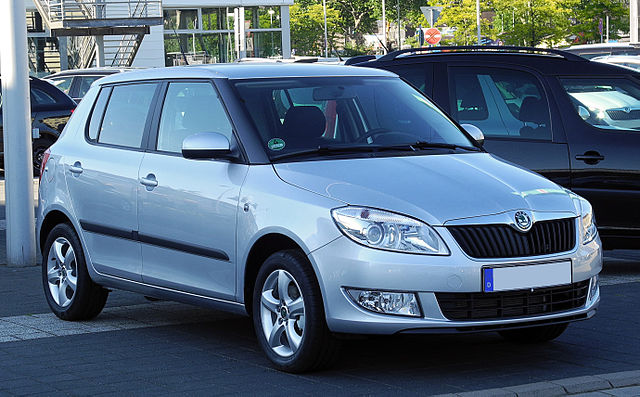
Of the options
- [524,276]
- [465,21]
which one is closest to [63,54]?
[465,21]

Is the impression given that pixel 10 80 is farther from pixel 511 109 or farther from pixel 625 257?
pixel 625 257

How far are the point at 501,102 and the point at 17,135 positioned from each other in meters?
4.18

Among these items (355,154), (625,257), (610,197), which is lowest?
(625,257)

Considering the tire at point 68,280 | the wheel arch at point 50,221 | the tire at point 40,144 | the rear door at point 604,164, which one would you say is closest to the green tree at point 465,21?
the tire at point 40,144

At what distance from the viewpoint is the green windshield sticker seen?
645 centimetres

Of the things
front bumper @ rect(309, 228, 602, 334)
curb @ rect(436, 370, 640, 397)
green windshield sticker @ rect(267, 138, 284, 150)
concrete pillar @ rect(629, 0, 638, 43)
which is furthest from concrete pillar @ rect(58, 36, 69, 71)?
curb @ rect(436, 370, 640, 397)

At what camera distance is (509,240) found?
5.75 metres

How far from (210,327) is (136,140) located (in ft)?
4.09

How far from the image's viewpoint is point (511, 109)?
31.6ft

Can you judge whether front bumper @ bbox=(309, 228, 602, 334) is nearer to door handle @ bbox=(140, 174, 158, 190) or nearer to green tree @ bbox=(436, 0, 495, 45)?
→ door handle @ bbox=(140, 174, 158, 190)

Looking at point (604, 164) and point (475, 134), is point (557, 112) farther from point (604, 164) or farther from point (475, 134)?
point (475, 134)

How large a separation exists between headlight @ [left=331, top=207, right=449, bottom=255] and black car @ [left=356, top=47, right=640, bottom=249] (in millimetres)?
3873

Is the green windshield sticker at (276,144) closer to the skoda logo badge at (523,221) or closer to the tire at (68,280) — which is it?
the skoda logo badge at (523,221)

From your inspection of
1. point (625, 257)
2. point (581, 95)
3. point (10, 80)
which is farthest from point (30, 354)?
point (625, 257)
